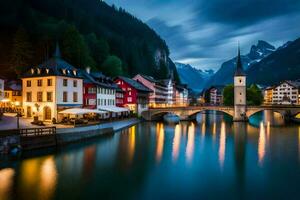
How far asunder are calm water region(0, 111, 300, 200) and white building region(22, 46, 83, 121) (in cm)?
1177

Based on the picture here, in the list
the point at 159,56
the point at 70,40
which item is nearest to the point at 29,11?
the point at 70,40

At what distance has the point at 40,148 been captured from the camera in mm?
31156

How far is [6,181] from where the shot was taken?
20.5m

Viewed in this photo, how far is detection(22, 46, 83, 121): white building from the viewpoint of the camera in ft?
148

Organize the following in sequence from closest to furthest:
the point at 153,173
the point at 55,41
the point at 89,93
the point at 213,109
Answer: the point at 153,173, the point at 89,93, the point at 55,41, the point at 213,109

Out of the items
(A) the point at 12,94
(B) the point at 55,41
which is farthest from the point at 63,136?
(B) the point at 55,41

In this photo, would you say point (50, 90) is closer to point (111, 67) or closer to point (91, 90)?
point (91, 90)

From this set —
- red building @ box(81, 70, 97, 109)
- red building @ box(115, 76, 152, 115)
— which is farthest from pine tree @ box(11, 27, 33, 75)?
red building @ box(115, 76, 152, 115)

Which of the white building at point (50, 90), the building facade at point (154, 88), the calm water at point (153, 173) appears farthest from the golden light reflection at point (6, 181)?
the building facade at point (154, 88)

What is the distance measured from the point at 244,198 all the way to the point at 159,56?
167 meters

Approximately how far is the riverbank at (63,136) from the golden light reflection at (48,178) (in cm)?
391

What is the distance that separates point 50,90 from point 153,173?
27.9 meters

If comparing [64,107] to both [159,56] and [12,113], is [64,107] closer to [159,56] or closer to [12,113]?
[12,113]

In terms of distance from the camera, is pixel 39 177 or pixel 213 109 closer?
pixel 39 177
